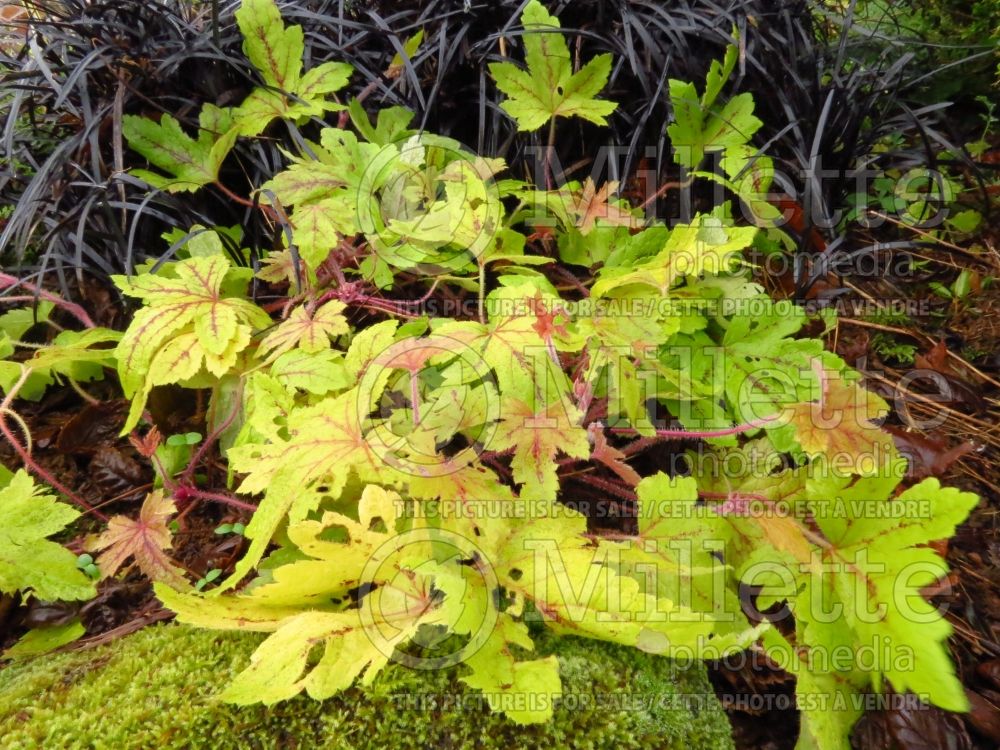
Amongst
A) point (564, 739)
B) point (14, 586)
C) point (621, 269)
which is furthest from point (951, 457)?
point (14, 586)

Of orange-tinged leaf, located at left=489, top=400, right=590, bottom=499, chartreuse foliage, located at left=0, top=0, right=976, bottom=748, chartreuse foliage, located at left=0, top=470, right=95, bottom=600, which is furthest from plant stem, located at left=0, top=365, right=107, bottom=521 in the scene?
orange-tinged leaf, located at left=489, top=400, right=590, bottom=499

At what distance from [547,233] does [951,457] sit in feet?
2.96

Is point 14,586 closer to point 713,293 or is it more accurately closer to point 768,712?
point 768,712

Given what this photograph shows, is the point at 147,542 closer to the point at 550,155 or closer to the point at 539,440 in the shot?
the point at 539,440

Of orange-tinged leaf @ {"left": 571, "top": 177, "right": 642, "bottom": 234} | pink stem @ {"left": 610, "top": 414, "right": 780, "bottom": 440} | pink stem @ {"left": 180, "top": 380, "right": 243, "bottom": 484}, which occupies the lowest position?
pink stem @ {"left": 180, "top": 380, "right": 243, "bottom": 484}

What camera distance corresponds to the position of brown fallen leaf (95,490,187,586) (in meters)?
1.08

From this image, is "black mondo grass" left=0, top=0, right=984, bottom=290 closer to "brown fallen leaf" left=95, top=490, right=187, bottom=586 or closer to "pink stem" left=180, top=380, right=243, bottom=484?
"pink stem" left=180, top=380, right=243, bottom=484

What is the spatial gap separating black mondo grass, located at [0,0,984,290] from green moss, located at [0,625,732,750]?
1.01 meters

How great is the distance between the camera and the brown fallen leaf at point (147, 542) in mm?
1077

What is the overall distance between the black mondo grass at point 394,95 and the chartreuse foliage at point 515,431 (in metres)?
0.14

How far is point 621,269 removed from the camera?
128cm

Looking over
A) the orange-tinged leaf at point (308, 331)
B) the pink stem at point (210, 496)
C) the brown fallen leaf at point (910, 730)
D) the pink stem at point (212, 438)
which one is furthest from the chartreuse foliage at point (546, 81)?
the brown fallen leaf at point (910, 730)

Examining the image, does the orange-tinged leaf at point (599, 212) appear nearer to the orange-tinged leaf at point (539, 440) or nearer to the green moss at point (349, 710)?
the orange-tinged leaf at point (539, 440)

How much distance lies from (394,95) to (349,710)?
142 cm
